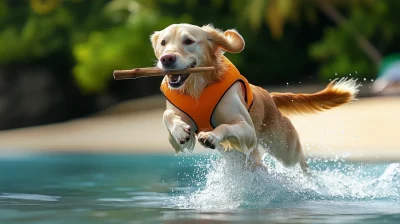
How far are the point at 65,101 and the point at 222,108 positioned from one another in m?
15.4

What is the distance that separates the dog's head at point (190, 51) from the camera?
675cm

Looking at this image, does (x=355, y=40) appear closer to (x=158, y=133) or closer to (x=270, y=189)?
(x=158, y=133)

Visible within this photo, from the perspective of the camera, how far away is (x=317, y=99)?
332 inches

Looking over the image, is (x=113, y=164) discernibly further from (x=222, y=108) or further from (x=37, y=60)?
(x=37, y=60)

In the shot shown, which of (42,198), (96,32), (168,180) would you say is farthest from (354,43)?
(42,198)

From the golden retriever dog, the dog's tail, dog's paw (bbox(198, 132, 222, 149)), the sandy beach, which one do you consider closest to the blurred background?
the sandy beach

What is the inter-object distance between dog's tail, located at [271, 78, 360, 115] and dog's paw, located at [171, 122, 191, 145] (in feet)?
6.21

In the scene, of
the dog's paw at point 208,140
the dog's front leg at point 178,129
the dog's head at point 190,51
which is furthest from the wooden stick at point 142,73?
the dog's paw at point 208,140

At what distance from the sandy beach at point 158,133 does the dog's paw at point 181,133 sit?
6548 millimetres

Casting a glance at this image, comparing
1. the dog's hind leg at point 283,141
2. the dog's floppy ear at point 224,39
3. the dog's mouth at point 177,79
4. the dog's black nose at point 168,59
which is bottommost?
the dog's hind leg at point 283,141

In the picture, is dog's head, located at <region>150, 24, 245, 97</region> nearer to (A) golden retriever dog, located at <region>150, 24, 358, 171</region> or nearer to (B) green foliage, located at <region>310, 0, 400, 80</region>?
(A) golden retriever dog, located at <region>150, 24, 358, 171</region>

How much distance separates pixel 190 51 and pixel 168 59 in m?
0.31

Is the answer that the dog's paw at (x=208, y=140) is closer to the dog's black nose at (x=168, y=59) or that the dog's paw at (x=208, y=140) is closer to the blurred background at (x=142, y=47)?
the dog's black nose at (x=168, y=59)

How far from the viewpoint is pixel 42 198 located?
808 centimetres
